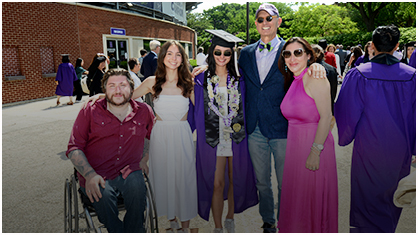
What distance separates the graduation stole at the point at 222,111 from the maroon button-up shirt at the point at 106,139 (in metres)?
0.71

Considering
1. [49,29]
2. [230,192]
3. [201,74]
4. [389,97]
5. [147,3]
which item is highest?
[147,3]

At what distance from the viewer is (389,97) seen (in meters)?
3.00

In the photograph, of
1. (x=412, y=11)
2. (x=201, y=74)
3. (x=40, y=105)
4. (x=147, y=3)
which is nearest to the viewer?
(x=201, y=74)

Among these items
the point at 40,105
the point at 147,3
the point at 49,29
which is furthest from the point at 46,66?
the point at 147,3

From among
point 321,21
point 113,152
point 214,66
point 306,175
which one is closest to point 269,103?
point 214,66

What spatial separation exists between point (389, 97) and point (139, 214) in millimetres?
2559

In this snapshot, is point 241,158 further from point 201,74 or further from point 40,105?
point 40,105

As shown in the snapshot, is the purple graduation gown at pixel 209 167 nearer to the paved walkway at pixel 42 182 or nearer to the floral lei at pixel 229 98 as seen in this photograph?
the floral lei at pixel 229 98

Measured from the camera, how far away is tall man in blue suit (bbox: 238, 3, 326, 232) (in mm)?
3295

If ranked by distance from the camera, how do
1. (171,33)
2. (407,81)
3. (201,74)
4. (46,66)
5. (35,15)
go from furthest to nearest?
(171,33)
(46,66)
(35,15)
(201,74)
(407,81)

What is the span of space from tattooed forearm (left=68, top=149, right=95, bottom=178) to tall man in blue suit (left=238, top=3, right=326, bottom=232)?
1.62 m

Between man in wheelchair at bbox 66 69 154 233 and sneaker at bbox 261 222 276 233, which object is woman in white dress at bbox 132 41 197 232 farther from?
sneaker at bbox 261 222 276 233

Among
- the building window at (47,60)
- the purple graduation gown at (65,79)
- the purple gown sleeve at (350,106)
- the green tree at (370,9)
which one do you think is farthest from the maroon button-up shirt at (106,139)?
the green tree at (370,9)

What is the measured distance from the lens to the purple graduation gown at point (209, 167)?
346cm
